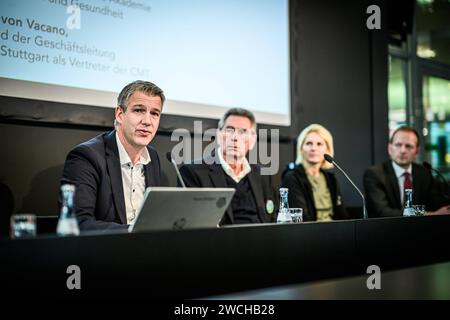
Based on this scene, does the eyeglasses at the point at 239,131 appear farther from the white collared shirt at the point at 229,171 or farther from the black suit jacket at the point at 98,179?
the black suit jacket at the point at 98,179

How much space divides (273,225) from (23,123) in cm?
158

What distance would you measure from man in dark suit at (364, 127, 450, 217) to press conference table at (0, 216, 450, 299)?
1338mm

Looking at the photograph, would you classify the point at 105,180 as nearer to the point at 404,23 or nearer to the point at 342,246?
the point at 342,246

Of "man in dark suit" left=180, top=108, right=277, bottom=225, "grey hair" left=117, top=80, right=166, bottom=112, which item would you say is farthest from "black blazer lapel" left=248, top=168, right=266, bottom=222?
"grey hair" left=117, top=80, right=166, bottom=112

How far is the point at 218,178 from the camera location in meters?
3.06

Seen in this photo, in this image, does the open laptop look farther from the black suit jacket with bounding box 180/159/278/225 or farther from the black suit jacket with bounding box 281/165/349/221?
the black suit jacket with bounding box 281/165/349/221

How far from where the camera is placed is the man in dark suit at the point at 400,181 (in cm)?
393

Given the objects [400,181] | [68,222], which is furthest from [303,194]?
[68,222]

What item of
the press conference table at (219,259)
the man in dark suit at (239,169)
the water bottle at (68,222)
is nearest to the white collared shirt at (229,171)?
the man in dark suit at (239,169)

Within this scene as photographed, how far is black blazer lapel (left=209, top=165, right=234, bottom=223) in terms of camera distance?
303 cm

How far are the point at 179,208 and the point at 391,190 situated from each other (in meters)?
2.58

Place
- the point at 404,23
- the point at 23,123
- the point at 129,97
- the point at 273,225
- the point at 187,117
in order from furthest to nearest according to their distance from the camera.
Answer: the point at 404,23 < the point at 187,117 < the point at 23,123 < the point at 129,97 < the point at 273,225

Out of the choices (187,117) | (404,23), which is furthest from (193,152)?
(404,23)

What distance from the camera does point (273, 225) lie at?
1929 mm
